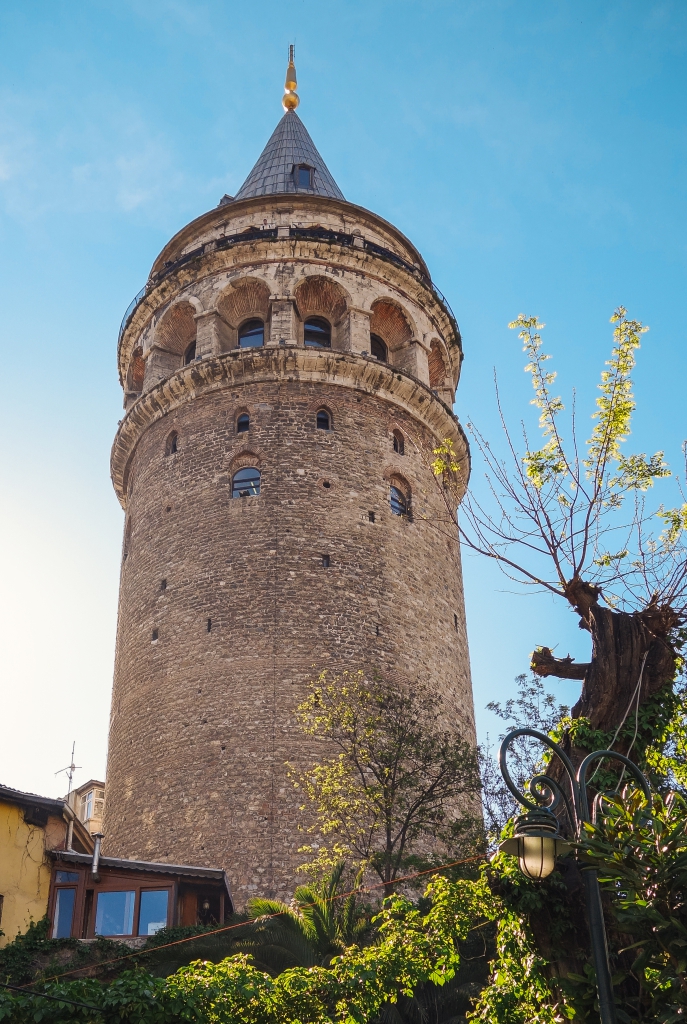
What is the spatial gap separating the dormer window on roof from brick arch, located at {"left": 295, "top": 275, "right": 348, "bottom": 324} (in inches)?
182

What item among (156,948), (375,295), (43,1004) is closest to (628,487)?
(43,1004)

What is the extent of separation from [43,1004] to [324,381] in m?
16.7

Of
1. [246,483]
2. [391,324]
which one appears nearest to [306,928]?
[246,483]

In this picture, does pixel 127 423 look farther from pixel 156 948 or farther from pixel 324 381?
pixel 156 948

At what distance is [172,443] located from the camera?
2591cm

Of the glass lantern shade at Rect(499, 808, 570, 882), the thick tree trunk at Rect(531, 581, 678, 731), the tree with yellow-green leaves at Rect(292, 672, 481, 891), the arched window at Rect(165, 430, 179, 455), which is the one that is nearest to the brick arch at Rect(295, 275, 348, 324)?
the arched window at Rect(165, 430, 179, 455)

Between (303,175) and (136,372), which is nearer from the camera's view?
(136,372)

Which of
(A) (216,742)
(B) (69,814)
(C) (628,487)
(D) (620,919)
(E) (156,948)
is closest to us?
(D) (620,919)

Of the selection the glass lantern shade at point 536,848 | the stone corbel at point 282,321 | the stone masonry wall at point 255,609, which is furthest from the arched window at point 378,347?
the glass lantern shade at point 536,848

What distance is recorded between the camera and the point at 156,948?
16234 mm

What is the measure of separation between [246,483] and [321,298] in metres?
6.19

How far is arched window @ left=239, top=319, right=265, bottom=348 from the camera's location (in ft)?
89.9

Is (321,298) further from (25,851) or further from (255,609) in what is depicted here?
(25,851)

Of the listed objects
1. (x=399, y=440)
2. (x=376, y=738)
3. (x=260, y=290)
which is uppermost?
(x=260, y=290)
